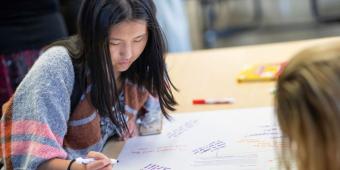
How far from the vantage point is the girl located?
98 centimetres

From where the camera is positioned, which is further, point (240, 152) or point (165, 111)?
point (165, 111)

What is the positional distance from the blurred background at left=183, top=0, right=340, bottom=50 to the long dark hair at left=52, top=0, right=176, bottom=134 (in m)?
2.49

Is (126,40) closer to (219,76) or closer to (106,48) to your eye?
(106,48)

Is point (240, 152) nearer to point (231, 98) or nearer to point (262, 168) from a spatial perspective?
point (262, 168)

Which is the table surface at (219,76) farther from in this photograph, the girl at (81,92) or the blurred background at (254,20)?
the blurred background at (254,20)

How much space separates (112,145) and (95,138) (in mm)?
60

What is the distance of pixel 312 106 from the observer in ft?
2.09

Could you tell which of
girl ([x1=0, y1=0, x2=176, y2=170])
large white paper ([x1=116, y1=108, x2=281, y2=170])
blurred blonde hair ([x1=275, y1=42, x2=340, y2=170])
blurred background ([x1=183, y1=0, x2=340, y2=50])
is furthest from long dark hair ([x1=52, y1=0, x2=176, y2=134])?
blurred background ([x1=183, y1=0, x2=340, y2=50])

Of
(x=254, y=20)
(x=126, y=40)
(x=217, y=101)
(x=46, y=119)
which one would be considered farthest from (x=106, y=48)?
(x=254, y=20)

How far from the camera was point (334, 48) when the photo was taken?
0.64 meters

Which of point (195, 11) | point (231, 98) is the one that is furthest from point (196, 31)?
point (231, 98)

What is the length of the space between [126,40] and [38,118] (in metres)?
0.24

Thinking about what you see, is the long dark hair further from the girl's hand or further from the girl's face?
the girl's hand

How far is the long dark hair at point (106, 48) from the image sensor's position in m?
1.01
